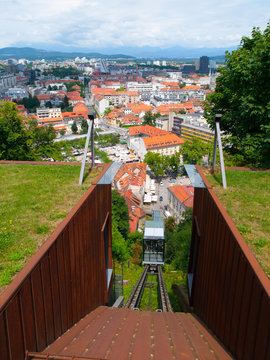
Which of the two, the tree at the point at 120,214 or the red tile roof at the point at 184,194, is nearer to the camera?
the tree at the point at 120,214

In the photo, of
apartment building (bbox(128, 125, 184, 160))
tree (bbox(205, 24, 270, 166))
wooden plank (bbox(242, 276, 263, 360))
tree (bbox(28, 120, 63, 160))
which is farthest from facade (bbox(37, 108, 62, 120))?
wooden plank (bbox(242, 276, 263, 360))

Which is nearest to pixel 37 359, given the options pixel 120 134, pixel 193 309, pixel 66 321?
pixel 66 321

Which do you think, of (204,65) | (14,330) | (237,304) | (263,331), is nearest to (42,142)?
(14,330)

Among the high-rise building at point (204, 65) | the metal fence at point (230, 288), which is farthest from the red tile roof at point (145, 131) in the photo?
the high-rise building at point (204, 65)

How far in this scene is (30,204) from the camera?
438cm

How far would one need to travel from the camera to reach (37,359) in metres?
2.58

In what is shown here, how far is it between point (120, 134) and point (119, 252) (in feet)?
141

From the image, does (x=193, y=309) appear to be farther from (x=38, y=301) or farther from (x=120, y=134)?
(x=120, y=134)

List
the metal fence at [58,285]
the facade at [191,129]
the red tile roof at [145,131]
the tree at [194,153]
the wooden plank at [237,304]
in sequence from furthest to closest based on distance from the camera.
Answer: the red tile roof at [145,131] → the facade at [191,129] → the tree at [194,153] → the wooden plank at [237,304] → the metal fence at [58,285]

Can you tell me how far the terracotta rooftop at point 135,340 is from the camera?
301cm

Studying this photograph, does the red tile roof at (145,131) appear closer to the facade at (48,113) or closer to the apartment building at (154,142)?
the apartment building at (154,142)

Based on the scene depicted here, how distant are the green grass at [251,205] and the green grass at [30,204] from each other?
2.55 m

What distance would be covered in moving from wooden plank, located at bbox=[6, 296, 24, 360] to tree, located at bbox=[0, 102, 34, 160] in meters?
9.14

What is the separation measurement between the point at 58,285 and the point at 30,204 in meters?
1.55
